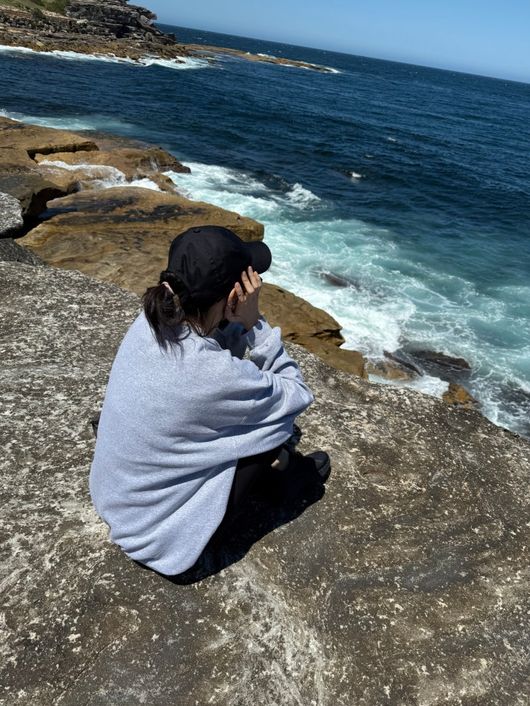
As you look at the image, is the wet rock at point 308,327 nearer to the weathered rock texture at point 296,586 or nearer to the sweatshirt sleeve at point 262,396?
the weathered rock texture at point 296,586

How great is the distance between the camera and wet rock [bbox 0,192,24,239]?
711 cm

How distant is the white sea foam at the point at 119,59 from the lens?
5056 centimetres

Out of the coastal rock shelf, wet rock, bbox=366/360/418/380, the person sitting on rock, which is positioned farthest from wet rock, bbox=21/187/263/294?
the person sitting on rock

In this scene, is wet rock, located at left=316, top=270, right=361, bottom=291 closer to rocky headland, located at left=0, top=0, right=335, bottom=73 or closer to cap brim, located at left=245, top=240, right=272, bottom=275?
cap brim, located at left=245, top=240, right=272, bottom=275

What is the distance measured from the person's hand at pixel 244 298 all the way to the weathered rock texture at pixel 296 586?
1271mm

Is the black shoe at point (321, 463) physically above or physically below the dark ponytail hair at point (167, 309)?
below

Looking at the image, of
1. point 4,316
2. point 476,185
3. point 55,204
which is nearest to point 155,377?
point 4,316

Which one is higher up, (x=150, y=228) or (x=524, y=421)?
(x=150, y=228)

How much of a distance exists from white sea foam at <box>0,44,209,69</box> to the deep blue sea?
1.78 meters

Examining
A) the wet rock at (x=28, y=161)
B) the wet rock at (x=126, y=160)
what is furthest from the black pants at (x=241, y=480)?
the wet rock at (x=126, y=160)

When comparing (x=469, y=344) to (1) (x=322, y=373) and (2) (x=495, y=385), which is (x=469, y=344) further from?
(1) (x=322, y=373)

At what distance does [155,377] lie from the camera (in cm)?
214

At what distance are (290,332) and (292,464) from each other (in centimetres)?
622

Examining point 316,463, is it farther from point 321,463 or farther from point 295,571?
point 295,571
